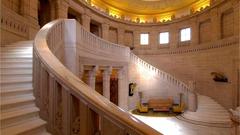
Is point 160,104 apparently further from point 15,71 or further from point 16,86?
point 16,86

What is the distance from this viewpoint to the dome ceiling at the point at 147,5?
77.9 ft

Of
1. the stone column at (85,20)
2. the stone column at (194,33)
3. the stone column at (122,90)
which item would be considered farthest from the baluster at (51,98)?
the stone column at (194,33)

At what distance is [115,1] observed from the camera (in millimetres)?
23547

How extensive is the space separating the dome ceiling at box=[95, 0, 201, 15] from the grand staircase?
20.0 metres

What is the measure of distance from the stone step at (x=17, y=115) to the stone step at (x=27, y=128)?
10cm

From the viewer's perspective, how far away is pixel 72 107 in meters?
2.65

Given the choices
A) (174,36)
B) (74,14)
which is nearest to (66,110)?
(74,14)

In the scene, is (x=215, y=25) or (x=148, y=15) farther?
(x=148, y=15)

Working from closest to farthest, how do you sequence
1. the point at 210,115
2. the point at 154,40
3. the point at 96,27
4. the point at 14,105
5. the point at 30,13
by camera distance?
the point at 14,105 → the point at 30,13 → the point at 210,115 → the point at 96,27 → the point at 154,40

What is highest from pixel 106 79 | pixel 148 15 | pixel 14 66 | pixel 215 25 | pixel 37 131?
pixel 148 15

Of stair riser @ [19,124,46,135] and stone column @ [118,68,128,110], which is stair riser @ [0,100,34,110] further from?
stone column @ [118,68,128,110]

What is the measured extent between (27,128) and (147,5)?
81.5 feet

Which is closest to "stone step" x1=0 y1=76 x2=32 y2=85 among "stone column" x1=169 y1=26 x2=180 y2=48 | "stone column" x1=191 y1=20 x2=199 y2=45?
"stone column" x1=191 y1=20 x2=199 y2=45

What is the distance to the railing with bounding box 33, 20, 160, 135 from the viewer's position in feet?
7.27
